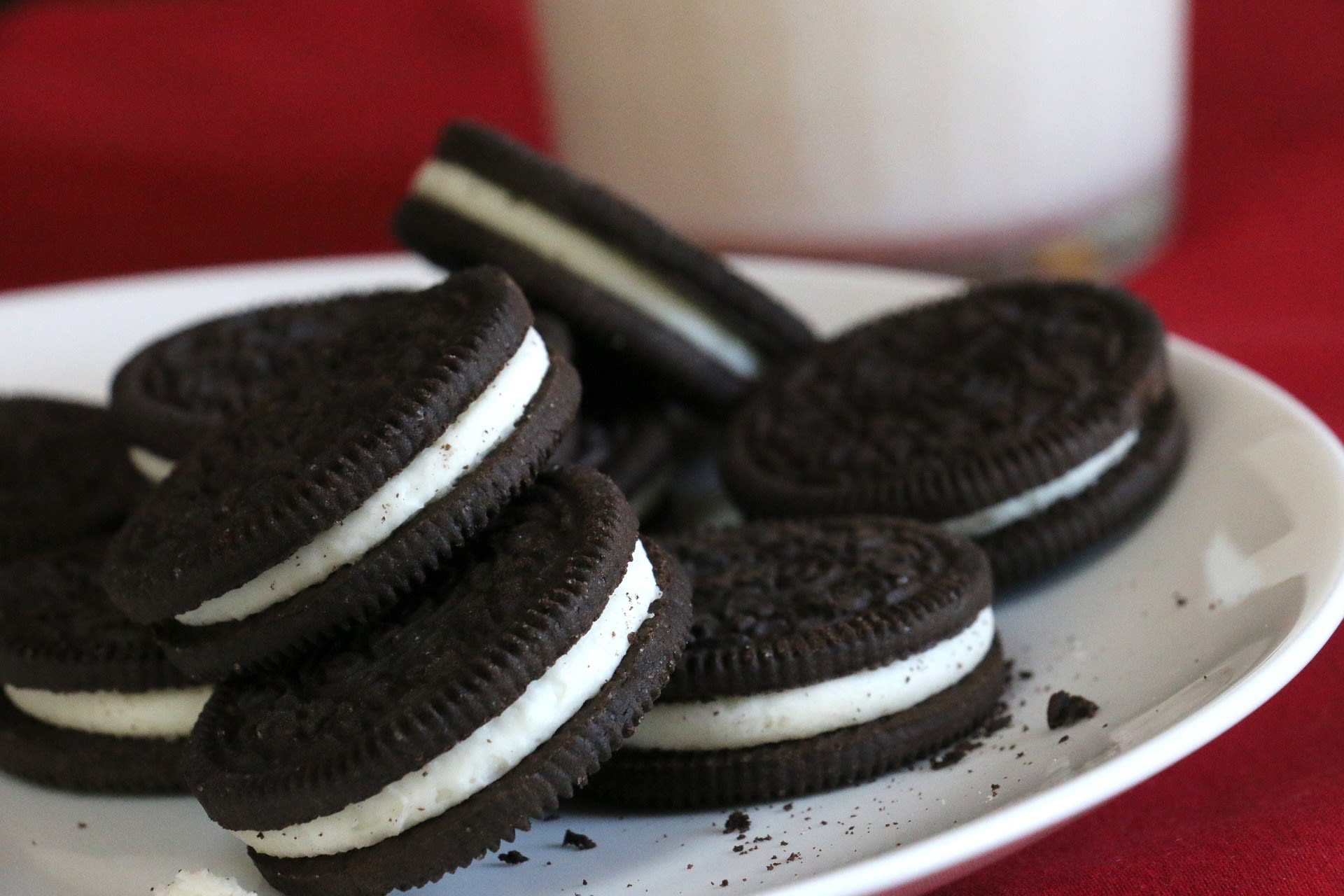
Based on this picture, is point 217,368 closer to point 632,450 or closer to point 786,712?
point 632,450

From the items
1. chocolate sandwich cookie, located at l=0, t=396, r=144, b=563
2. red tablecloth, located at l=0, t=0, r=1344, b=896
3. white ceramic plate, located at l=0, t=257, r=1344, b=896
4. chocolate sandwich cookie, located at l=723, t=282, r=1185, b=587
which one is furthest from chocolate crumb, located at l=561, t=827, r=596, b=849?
red tablecloth, located at l=0, t=0, r=1344, b=896

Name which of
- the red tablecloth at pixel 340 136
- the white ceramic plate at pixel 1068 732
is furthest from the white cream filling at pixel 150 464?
the red tablecloth at pixel 340 136

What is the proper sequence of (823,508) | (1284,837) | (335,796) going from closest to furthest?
(335,796)
(1284,837)
(823,508)

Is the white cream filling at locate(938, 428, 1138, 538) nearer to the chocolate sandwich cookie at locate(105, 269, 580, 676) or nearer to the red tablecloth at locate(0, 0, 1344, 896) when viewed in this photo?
the chocolate sandwich cookie at locate(105, 269, 580, 676)

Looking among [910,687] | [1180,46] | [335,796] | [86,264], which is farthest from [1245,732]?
[86,264]

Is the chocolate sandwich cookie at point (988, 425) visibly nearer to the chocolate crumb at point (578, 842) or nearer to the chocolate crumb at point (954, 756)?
the chocolate crumb at point (954, 756)

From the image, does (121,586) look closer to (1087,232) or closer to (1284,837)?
(1284,837)
